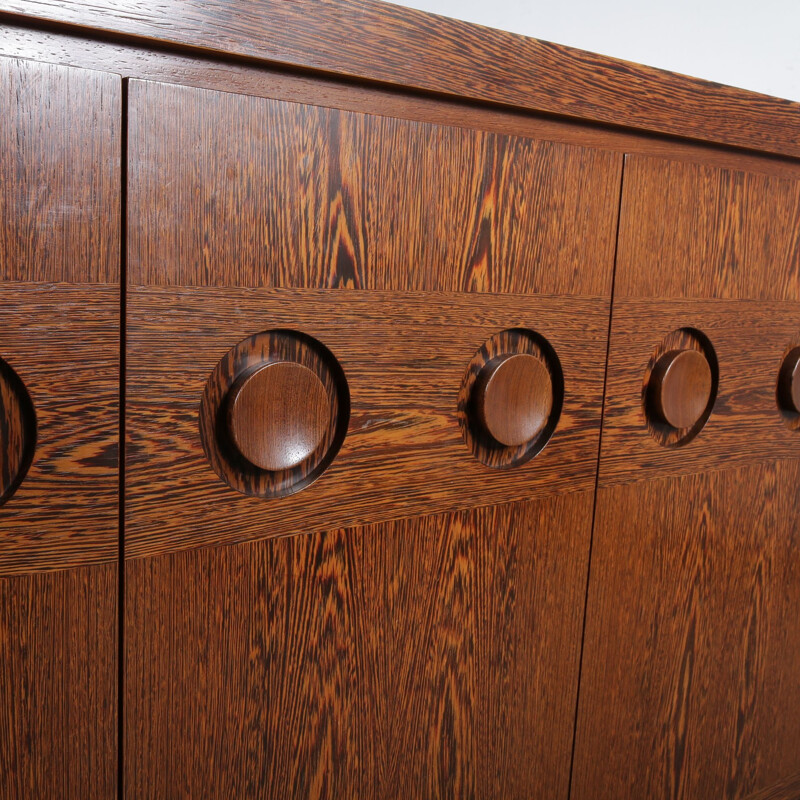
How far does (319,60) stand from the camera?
0.49m

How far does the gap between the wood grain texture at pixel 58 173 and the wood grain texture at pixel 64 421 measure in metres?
0.02

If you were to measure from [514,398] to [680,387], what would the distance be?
A: 0.62ft

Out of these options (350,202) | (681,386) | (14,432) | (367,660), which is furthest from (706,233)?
(14,432)

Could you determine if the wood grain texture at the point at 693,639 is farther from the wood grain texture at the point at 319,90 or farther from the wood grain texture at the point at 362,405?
the wood grain texture at the point at 319,90

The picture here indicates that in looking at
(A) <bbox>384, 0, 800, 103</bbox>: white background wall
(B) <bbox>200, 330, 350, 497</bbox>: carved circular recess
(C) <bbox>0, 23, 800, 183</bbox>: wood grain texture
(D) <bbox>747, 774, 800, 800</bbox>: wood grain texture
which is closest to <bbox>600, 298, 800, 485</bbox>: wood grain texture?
(C) <bbox>0, 23, 800, 183</bbox>: wood grain texture

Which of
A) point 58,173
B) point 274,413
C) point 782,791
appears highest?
point 58,173

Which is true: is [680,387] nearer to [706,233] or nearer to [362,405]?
[706,233]

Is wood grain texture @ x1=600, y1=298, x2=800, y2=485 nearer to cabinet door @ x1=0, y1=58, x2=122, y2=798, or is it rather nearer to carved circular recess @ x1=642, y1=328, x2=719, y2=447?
carved circular recess @ x1=642, y1=328, x2=719, y2=447

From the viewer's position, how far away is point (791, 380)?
81cm

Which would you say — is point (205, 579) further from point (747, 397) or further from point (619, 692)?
point (747, 397)

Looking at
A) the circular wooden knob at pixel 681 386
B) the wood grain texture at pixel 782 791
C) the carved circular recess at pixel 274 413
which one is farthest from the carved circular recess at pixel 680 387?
the wood grain texture at pixel 782 791

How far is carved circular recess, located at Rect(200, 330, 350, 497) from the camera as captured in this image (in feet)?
1.66

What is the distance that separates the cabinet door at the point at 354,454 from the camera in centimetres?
48

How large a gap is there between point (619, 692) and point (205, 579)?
1.40ft
